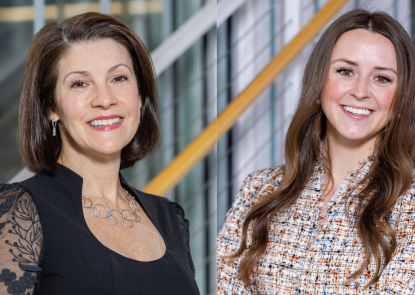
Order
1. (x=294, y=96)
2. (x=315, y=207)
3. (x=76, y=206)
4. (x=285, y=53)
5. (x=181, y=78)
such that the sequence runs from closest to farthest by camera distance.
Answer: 1. (x=76, y=206)
2. (x=315, y=207)
3. (x=285, y=53)
4. (x=181, y=78)
5. (x=294, y=96)

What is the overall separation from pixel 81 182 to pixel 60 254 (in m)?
0.21

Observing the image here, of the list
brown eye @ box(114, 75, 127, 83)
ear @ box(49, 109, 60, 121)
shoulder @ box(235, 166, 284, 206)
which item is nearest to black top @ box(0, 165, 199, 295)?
ear @ box(49, 109, 60, 121)

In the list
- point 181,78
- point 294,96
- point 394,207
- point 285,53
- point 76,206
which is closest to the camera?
point 76,206

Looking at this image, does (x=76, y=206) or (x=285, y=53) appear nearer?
(x=76, y=206)

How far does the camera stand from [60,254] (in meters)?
1.05

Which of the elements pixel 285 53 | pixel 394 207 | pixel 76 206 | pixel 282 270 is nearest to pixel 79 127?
pixel 76 206

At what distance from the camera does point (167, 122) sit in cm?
203

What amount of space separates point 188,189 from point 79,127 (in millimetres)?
990

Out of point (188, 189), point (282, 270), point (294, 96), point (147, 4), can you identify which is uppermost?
point (147, 4)

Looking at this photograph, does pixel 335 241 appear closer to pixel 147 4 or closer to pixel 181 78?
pixel 181 78

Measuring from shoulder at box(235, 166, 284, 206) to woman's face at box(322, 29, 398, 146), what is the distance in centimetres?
28

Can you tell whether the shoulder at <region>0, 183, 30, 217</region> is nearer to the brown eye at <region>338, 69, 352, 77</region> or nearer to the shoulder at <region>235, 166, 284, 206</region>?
the shoulder at <region>235, 166, 284, 206</region>

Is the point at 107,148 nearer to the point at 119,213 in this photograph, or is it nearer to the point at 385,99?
the point at 119,213

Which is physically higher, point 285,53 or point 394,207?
point 285,53
